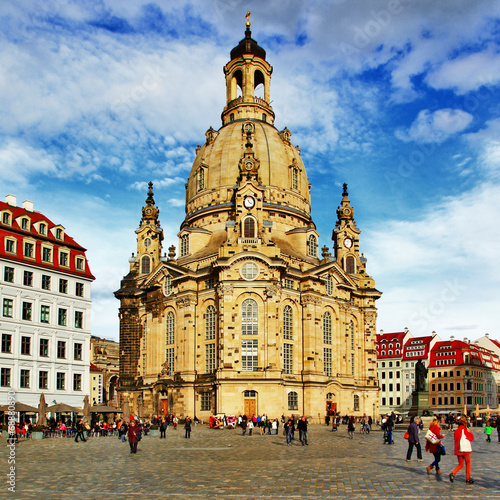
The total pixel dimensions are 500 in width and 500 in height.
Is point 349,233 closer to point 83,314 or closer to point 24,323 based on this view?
point 83,314

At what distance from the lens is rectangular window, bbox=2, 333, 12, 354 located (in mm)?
52781

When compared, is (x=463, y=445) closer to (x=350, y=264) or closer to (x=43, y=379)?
(x=43, y=379)

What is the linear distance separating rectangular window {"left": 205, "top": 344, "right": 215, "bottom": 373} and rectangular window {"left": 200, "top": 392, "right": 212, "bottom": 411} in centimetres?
279

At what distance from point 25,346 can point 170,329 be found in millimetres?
27269

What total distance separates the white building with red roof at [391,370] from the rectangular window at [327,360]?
5127cm

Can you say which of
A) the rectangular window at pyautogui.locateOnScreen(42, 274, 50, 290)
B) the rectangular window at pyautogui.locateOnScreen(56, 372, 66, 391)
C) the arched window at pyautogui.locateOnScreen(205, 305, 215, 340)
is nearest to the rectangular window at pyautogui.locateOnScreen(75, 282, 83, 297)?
the rectangular window at pyautogui.locateOnScreen(42, 274, 50, 290)

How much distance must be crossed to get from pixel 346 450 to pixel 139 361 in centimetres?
5454

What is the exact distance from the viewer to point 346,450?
3400 centimetres

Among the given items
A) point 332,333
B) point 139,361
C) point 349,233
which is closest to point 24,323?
point 139,361

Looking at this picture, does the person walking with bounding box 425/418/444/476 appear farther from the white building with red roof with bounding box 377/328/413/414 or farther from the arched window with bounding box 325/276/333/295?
the white building with red roof with bounding box 377/328/413/414

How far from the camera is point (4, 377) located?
2061 inches

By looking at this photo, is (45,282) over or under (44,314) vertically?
over

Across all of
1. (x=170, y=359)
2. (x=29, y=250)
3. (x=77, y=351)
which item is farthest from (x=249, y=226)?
(x=29, y=250)

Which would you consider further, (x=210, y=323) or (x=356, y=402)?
(x=356, y=402)
